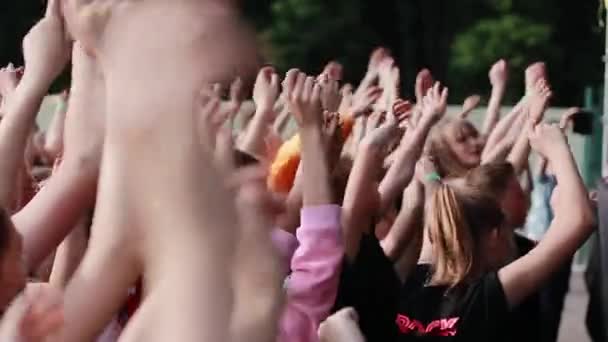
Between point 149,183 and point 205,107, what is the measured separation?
0.35ft

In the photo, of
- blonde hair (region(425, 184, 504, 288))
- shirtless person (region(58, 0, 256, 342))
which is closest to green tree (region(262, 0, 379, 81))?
blonde hair (region(425, 184, 504, 288))

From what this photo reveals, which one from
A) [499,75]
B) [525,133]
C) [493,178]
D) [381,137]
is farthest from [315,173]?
[499,75]

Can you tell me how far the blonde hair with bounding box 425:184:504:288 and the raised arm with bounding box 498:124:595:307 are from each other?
13cm

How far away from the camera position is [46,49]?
10.5 feet

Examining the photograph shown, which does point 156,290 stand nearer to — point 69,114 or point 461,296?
point 69,114

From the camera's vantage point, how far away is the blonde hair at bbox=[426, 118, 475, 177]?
5.69 m

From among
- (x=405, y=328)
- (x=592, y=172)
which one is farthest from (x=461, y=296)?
(x=592, y=172)

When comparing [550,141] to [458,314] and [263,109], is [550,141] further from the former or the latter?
[263,109]

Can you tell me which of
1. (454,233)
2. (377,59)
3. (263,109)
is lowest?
(377,59)

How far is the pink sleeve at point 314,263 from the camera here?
3.51 metres

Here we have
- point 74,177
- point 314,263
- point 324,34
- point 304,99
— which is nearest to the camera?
point 74,177

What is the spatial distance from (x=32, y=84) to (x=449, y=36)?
27908 mm

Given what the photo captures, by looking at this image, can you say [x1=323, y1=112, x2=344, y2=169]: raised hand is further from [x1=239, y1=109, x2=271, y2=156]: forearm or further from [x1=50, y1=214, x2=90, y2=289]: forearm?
[x1=50, y1=214, x2=90, y2=289]: forearm

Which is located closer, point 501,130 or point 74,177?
point 74,177
